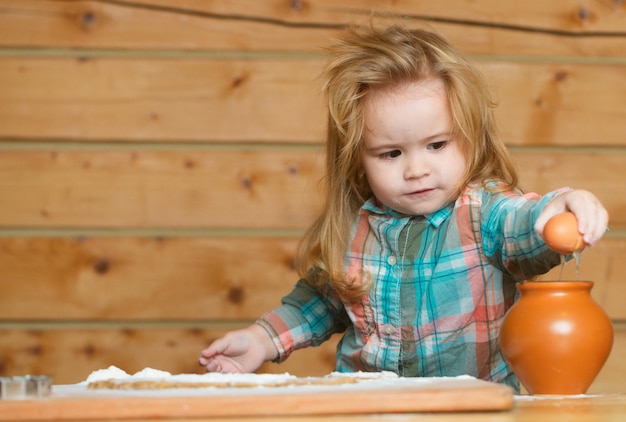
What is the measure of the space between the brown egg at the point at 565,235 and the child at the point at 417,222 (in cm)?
32

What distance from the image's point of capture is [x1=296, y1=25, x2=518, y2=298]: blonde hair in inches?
57.7

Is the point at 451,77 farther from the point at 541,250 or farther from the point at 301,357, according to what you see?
the point at 301,357

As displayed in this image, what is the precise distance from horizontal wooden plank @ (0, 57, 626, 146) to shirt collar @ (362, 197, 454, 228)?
2.09 feet

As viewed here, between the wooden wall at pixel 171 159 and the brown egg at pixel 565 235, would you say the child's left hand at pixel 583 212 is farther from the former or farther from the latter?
the wooden wall at pixel 171 159

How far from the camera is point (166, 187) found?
7.30 ft

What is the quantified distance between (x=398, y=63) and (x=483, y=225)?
292 mm

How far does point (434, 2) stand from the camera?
221 centimetres

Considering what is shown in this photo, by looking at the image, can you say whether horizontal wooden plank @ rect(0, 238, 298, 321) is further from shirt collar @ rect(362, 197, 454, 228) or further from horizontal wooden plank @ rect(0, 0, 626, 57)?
shirt collar @ rect(362, 197, 454, 228)

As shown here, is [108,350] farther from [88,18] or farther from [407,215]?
[407,215]

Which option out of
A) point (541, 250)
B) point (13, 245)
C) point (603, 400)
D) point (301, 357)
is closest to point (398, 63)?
point (541, 250)

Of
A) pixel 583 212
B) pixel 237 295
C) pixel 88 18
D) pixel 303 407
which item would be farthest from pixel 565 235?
pixel 88 18

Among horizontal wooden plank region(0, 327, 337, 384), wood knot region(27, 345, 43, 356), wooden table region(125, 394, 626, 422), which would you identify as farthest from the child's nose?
wood knot region(27, 345, 43, 356)

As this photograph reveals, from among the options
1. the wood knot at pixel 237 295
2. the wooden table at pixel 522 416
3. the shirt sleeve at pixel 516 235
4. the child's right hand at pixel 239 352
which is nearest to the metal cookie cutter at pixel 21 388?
the wooden table at pixel 522 416

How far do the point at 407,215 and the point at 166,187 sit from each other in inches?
34.2
